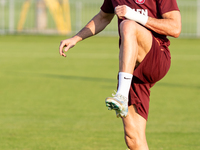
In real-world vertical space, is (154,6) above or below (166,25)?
above

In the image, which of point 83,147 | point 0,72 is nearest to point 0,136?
point 83,147

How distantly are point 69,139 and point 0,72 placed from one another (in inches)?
330

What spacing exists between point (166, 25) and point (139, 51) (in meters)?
0.36

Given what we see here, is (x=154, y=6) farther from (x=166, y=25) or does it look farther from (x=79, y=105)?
(x=79, y=105)

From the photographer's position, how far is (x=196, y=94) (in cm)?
1130

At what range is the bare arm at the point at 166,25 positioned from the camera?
15.0 feet

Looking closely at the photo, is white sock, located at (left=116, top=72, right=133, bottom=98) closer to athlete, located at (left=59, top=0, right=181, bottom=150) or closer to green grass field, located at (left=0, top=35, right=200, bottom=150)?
athlete, located at (left=59, top=0, right=181, bottom=150)

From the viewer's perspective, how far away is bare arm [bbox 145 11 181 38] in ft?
15.0

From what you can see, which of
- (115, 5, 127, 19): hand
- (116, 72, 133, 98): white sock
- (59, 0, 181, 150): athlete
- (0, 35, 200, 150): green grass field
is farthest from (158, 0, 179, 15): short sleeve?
(0, 35, 200, 150): green grass field

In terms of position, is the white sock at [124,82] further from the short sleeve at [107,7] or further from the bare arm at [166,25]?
the short sleeve at [107,7]

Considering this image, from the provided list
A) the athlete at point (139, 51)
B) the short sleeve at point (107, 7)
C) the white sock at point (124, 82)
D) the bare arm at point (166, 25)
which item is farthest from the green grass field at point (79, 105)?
the bare arm at point (166, 25)

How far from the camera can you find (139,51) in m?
4.55

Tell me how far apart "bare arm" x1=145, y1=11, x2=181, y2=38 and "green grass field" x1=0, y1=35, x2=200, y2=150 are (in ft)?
8.11

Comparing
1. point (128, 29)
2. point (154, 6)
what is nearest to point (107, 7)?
point (154, 6)
